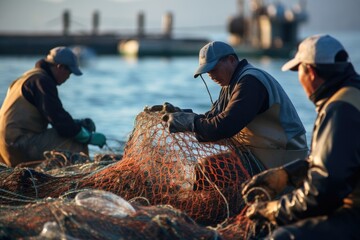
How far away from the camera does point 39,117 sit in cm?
886

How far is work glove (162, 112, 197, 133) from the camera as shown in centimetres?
636

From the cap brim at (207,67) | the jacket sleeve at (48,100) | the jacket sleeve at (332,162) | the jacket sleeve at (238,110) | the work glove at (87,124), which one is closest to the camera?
the jacket sleeve at (332,162)

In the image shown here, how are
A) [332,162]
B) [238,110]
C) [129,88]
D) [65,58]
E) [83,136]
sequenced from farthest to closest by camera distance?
1. [129,88]
2. [83,136]
3. [65,58]
4. [238,110]
5. [332,162]

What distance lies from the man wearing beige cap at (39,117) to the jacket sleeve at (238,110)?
9.21ft

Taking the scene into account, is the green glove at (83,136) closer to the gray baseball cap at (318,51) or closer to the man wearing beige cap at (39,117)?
the man wearing beige cap at (39,117)

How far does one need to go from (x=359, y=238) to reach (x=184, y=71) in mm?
40277

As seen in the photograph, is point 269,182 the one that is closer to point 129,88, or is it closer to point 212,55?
point 212,55

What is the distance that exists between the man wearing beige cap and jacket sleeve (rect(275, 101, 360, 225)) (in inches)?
178

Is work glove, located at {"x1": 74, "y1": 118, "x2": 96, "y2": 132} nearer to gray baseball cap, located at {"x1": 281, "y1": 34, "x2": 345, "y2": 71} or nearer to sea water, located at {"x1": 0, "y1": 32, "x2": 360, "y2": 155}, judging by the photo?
sea water, located at {"x1": 0, "y1": 32, "x2": 360, "y2": 155}

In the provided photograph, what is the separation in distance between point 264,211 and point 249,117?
1.30 m

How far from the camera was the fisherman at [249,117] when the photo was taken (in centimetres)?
612

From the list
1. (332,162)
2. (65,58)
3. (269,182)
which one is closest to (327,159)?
(332,162)

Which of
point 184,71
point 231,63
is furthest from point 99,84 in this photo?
point 231,63

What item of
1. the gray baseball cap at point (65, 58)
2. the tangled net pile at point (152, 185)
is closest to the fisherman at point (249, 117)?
the tangled net pile at point (152, 185)
